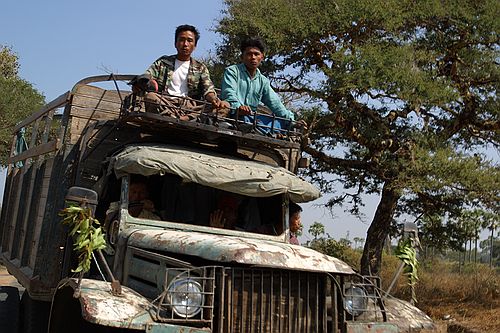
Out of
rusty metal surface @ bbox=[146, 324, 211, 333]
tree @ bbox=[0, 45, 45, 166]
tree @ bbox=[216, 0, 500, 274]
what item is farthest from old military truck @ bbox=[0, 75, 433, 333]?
tree @ bbox=[0, 45, 45, 166]

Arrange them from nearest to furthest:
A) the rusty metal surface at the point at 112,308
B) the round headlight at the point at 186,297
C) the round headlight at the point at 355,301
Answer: the rusty metal surface at the point at 112,308 < the round headlight at the point at 186,297 < the round headlight at the point at 355,301

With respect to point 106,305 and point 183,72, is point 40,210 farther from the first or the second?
point 106,305

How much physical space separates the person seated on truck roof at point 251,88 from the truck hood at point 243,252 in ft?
7.04

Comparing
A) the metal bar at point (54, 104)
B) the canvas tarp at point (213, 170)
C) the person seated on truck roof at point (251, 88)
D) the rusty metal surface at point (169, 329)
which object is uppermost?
the person seated on truck roof at point (251, 88)

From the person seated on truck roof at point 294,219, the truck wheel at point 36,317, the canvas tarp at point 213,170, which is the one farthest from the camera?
the truck wheel at point 36,317

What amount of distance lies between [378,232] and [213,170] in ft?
31.5

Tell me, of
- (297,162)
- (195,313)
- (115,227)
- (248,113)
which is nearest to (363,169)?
(297,162)

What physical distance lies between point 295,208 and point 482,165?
7.11m

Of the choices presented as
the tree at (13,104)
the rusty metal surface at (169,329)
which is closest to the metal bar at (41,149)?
the rusty metal surface at (169,329)

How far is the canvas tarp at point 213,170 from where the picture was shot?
5.82 m

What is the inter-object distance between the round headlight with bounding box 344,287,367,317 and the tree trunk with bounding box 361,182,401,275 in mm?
9250

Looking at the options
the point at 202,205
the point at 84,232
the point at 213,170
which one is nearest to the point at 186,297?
the point at 84,232

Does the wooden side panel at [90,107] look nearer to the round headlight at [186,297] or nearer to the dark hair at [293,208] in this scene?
the dark hair at [293,208]

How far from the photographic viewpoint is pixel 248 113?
664cm
